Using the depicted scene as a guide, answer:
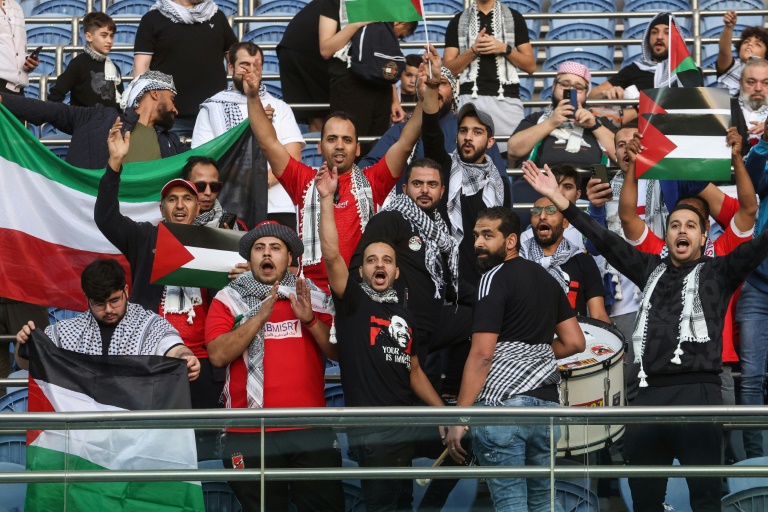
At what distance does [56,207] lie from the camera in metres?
10.1

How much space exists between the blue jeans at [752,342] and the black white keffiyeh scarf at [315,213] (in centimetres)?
225

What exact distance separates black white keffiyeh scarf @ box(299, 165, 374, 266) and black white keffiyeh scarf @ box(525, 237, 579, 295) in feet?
3.65

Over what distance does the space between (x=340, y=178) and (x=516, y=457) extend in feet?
8.53

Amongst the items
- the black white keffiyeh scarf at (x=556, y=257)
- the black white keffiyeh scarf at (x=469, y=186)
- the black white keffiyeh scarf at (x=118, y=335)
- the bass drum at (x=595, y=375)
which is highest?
the black white keffiyeh scarf at (x=469, y=186)

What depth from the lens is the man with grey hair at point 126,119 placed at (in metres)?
10.4

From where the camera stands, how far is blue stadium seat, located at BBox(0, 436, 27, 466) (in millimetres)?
7414

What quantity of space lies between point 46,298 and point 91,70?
106 inches

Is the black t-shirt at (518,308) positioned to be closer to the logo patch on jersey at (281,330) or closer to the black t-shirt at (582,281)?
the logo patch on jersey at (281,330)

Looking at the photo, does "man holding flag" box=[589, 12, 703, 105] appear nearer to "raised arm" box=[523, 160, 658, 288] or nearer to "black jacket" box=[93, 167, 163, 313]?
"raised arm" box=[523, 160, 658, 288]

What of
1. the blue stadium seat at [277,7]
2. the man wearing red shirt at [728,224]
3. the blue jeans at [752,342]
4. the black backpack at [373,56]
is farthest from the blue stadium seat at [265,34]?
the blue jeans at [752,342]

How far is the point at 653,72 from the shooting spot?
41.9 feet

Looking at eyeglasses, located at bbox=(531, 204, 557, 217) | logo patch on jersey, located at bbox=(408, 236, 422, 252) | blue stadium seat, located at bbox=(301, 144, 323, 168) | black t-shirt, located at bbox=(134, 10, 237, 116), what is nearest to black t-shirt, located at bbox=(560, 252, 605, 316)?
eyeglasses, located at bbox=(531, 204, 557, 217)

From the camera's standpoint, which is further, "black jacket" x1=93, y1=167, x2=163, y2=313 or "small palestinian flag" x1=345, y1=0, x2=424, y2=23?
"small palestinian flag" x1=345, y1=0, x2=424, y2=23

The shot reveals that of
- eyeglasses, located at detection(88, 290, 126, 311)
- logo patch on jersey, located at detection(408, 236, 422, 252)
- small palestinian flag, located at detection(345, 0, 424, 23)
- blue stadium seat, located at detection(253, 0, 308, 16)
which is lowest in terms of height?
eyeglasses, located at detection(88, 290, 126, 311)
